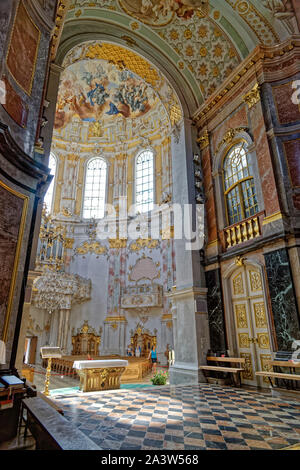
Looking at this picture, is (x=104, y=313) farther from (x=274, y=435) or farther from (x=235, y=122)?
(x=274, y=435)

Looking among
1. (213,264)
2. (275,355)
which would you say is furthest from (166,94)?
(275,355)

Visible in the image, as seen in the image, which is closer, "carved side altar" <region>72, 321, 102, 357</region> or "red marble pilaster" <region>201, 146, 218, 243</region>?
"red marble pilaster" <region>201, 146, 218, 243</region>

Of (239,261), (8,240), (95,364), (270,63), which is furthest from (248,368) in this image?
(270,63)

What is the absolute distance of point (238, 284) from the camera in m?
9.07

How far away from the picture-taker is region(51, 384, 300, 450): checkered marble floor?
366 cm

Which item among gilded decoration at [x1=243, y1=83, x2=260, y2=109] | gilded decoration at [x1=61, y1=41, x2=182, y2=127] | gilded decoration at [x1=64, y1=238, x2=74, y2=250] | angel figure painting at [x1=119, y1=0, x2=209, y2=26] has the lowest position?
gilded decoration at [x1=64, y1=238, x2=74, y2=250]

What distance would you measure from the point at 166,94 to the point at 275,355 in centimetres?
1126

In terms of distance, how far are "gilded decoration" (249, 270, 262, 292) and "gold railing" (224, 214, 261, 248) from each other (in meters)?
1.08

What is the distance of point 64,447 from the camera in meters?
2.41

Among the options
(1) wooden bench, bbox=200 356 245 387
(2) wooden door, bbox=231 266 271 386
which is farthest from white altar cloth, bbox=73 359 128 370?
(2) wooden door, bbox=231 266 271 386

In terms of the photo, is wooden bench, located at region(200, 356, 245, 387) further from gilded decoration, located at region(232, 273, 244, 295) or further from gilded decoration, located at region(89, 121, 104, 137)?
gilded decoration, located at region(89, 121, 104, 137)

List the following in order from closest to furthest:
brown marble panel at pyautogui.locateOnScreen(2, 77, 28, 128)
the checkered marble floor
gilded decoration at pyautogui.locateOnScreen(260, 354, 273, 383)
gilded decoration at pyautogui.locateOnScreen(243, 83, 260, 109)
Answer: the checkered marble floor
brown marble panel at pyautogui.locateOnScreen(2, 77, 28, 128)
gilded decoration at pyautogui.locateOnScreen(260, 354, 273, 383)
gilded decoration at pyautogui.locateOnScreen(243, 83, 260, 109)

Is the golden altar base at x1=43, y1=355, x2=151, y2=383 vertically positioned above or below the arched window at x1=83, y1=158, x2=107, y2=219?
below

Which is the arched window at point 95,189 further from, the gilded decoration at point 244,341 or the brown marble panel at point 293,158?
the brown marble panel at point 293,158
